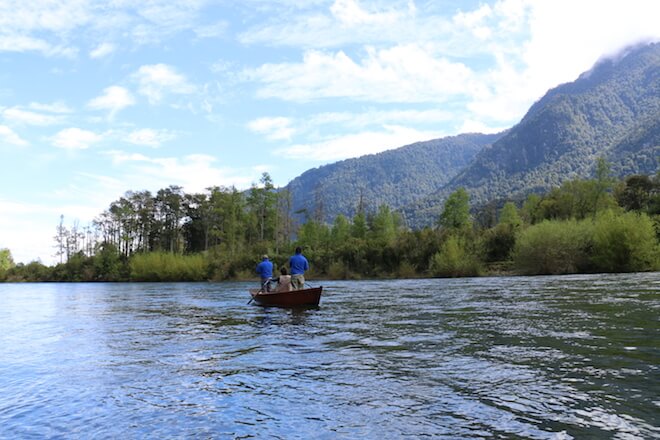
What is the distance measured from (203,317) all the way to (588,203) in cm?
6788

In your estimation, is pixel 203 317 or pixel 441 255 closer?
pixel 203 317

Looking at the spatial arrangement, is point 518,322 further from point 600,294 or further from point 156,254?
point 156,254

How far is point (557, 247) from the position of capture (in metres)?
50.6

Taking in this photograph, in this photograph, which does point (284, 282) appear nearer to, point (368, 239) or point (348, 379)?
point (348, 379)

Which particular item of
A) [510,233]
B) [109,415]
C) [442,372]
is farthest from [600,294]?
[510,233]

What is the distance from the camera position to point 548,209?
78625 mm

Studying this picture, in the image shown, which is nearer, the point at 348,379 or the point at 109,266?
the point at 348,379

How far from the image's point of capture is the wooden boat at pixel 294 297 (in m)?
22.1

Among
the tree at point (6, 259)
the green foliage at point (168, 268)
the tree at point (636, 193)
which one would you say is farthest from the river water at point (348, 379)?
the tree at point (6, 259)

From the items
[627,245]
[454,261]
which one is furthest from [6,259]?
[627,245]

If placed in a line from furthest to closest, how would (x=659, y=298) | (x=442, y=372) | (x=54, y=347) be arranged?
(x=659, y=298) → (x=54, y=347) → (x=442, y=372)

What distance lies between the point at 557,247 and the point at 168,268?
178ft

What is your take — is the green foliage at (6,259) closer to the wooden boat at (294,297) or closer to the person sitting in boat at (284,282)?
the wooden boat at (294,297)

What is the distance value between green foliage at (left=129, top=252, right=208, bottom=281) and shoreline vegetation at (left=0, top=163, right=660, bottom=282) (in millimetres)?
172
